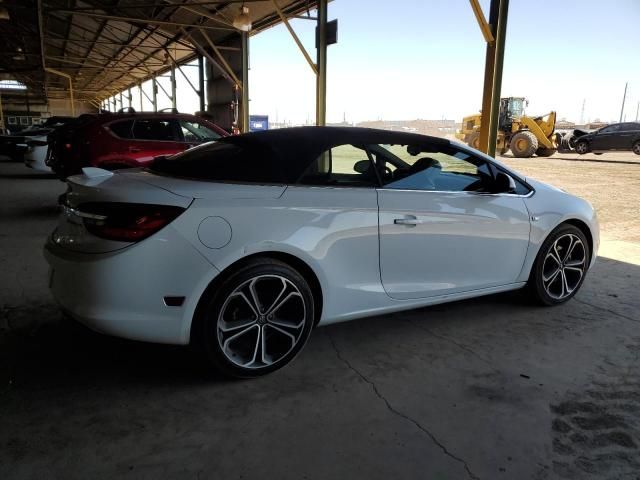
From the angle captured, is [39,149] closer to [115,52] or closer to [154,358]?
[154,358]

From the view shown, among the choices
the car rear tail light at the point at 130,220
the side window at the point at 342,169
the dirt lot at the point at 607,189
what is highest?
the side window at the point at 342,169

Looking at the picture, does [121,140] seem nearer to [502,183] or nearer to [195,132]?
[195,132]

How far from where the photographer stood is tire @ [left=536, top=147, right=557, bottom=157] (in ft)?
67.8

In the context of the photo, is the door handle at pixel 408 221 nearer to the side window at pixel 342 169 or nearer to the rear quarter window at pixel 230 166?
the side window at pixel 342 169

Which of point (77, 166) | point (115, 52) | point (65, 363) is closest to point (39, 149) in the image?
point (77, 166)

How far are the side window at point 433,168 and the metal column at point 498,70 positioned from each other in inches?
164

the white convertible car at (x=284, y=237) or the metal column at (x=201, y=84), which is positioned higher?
the metal column at (x=201, y=84)

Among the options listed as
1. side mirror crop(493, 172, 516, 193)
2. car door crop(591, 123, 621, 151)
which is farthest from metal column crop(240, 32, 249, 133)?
car door crop(591, 123, 621, 151)

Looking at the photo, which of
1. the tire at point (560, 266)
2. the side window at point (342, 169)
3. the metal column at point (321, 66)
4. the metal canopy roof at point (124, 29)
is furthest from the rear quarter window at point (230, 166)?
the metal canopy roof at point (124, 29)

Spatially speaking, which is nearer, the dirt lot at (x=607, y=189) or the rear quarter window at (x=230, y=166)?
the rear quarter window at (x=230, y=166)

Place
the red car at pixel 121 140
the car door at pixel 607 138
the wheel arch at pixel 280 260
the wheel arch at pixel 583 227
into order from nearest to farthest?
1. the wheel arch at pixel 280 260
2. the wheel arch at pixel 583 227
3. the red car at pixel 121 140
4. the car door at pixel 607 138

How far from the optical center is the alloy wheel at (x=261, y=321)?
2.46 metres

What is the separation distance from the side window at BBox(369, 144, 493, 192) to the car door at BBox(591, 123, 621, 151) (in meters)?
19.9

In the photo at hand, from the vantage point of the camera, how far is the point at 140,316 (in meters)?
2.28
